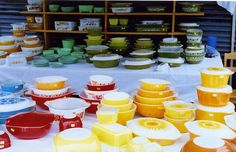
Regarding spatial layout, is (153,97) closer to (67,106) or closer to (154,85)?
(154,85)

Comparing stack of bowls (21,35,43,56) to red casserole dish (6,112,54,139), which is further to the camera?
stack of bowls (21,35,43,56)

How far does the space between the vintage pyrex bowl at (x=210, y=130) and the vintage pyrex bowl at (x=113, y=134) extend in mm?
295

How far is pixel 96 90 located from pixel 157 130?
62cm

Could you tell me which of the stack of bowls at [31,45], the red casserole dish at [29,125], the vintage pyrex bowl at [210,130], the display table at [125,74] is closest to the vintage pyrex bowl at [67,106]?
the red casserole dish at [29,125]

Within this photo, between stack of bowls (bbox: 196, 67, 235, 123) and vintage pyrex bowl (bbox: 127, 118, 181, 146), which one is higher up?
stack of bowls (bbox: 196, 67, 235, 123)

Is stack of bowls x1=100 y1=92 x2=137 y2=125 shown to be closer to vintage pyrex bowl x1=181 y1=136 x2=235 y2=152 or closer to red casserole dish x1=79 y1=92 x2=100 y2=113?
red casserole dish x1=79 y1=92 x2=100 y2=113

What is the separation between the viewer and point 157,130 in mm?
1648

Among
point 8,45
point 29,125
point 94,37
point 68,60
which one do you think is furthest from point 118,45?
point 29,125

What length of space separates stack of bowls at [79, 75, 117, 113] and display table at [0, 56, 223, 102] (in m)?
1.28

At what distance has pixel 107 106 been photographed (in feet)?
6.07

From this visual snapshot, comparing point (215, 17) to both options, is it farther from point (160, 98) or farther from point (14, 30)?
point (160, 98)

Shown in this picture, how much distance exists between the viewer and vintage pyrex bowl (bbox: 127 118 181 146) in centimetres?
162

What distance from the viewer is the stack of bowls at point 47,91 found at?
6.97 feet

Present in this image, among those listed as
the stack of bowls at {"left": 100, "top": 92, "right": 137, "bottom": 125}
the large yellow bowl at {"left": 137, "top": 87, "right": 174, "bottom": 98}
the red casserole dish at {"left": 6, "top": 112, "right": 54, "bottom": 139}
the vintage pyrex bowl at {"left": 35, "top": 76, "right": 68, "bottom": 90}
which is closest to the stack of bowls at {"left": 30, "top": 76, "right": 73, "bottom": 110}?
the vintage pyrex bowl at {"left": 35, "top": 76, "right": 68, "bottom": 90}
